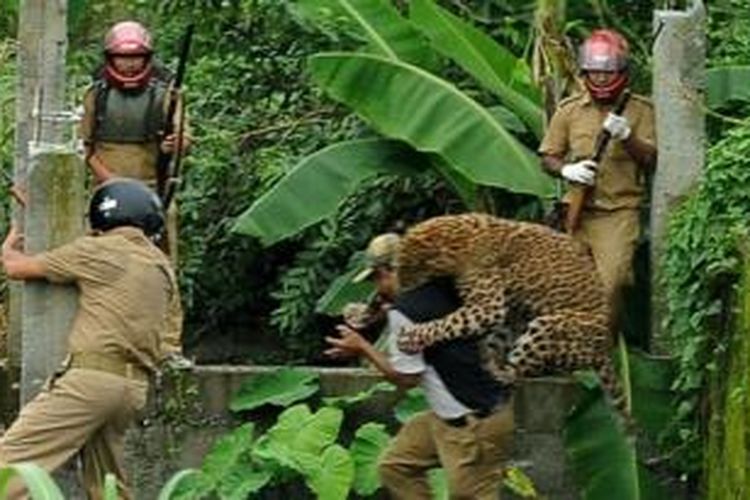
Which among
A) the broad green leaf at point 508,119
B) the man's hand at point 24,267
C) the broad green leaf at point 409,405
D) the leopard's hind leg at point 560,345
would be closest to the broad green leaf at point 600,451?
the leopard's hind leg at point 560,345

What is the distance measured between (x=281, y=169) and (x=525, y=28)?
1.57m

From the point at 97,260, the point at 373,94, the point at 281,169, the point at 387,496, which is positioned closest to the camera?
the point at 97,260

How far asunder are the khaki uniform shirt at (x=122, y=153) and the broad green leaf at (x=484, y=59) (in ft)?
4.45

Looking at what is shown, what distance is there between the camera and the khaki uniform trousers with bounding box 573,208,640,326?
12062mm

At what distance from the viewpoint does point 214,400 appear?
1212 cm

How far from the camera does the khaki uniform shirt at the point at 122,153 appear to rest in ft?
40.8

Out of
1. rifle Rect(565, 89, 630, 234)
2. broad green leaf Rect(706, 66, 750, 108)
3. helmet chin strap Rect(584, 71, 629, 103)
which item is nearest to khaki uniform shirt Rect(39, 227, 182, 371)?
rifle Rect(565, 89, 630, 234)

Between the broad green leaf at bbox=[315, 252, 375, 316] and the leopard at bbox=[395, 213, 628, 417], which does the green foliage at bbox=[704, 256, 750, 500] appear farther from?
the broad green leaf at bbox=[315, 252, 375, 316]

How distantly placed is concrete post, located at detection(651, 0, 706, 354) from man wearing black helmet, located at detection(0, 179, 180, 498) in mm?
2866

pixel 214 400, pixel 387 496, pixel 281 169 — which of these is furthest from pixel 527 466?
pixel 281 169

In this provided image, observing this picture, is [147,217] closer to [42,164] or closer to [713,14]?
[42,164]

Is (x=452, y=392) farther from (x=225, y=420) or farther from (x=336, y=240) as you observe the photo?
(x=336, y=240)

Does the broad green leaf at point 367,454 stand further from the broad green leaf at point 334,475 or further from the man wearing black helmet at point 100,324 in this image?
the man wearing black helmet at point 100,324

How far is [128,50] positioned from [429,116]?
1522 millimetres
